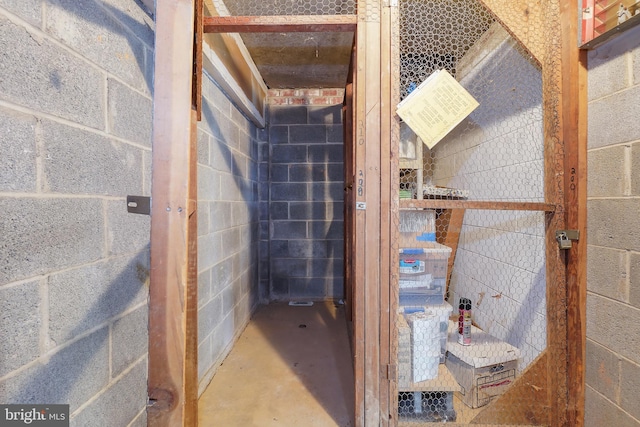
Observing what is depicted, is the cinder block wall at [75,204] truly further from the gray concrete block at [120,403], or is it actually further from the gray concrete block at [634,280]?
the gray concrete block at [634,280]

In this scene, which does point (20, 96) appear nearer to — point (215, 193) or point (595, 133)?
point (215, 193)

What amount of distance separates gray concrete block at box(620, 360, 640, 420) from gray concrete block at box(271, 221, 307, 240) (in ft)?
7.67

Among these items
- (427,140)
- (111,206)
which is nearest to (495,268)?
(427,140)

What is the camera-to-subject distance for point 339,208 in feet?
9.65

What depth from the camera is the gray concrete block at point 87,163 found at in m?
0.71

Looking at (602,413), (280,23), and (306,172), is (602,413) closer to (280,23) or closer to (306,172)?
(280,23)

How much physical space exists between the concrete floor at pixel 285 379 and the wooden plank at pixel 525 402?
63 centimetres

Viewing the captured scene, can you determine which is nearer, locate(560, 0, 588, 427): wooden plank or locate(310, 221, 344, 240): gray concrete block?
locate(560, 0, 588, 427): wooden plank

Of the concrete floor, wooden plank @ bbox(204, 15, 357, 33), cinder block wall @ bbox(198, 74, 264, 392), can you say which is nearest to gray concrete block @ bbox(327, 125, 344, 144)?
cinder block wall @ bbox(198, 74, 264, 392)

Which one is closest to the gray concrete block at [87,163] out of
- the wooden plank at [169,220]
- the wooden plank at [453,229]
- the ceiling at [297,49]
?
the wooden plank at [169,220]

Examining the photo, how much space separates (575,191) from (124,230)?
5.25 feet

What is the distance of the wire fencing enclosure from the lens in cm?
129

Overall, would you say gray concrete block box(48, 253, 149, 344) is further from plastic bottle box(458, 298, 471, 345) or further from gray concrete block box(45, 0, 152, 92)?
plastic bottle box(458, 298, 471, 345)

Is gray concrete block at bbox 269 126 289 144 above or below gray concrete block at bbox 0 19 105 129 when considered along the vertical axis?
above
